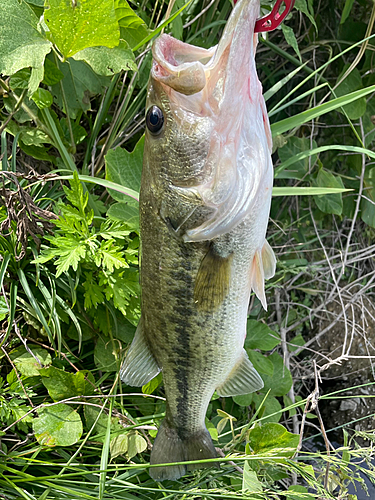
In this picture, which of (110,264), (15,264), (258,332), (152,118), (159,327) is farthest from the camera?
(258,332)

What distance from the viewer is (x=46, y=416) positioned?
6.39 ft

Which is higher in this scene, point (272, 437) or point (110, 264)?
point (110, 264)

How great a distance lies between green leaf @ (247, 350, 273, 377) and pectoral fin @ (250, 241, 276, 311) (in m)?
0.97

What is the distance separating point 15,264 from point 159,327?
930mm

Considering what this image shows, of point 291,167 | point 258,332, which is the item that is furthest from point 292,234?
point 258,332

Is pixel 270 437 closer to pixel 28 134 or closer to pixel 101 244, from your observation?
pixel 101 244

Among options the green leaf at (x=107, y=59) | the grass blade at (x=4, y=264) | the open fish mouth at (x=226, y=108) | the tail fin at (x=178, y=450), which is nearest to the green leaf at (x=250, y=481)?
the tail fin at (x=178, y=450)

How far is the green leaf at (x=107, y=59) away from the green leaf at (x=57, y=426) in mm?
1484

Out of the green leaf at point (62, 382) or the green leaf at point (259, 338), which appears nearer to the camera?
the green leaf at point (62, 382)

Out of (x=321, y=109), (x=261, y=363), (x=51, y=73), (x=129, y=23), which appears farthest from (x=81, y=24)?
(x=261, y=363)

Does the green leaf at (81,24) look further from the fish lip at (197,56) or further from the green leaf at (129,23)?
the fish lip at (197,56)

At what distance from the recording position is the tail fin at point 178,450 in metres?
1.66

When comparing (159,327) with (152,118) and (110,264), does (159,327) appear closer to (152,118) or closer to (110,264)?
(110,264)

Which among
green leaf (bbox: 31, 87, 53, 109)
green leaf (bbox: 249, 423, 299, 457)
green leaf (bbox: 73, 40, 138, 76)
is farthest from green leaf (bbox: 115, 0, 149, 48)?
green leaf (bbox: 249, 423, 299, 457)
